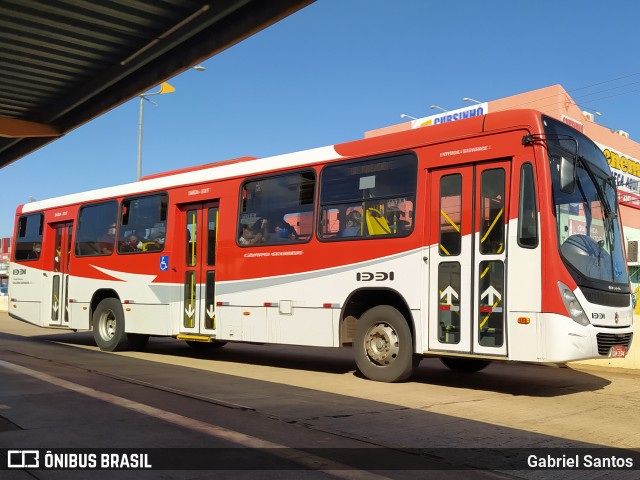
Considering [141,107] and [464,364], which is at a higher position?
[141,107]

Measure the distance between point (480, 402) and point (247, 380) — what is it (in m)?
3.47

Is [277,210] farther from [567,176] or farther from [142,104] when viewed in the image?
[142,104]

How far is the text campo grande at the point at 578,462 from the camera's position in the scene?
497 centimetres

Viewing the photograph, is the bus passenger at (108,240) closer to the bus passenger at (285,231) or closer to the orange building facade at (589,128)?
the bus passenger at (285,231)

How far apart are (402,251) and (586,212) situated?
2.50m

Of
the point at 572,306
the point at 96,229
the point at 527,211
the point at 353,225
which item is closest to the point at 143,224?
the point at 96,229

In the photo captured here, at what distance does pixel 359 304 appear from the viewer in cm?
971

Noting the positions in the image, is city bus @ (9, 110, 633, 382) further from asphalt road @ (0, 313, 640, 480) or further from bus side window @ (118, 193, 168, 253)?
asphalt road @ (0, 313, 640, 480)

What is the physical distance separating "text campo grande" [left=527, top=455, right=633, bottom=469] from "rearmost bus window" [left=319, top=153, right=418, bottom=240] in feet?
Answer: 13.9

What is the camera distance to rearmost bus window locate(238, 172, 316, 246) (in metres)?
10.2

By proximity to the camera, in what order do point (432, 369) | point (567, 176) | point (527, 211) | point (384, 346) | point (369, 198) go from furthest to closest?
point (432, 369)
point (369, 198)
point (384, 346)
point (567, 176)
point (527, 211)

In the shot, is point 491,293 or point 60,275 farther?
point 60,275

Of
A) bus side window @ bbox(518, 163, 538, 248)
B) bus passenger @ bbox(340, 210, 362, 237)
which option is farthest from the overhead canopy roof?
bus side window @ bbox(518, 163, 538, 248)

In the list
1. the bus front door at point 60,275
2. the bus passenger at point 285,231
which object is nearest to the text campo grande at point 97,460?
the bus passenger at point 285,231
